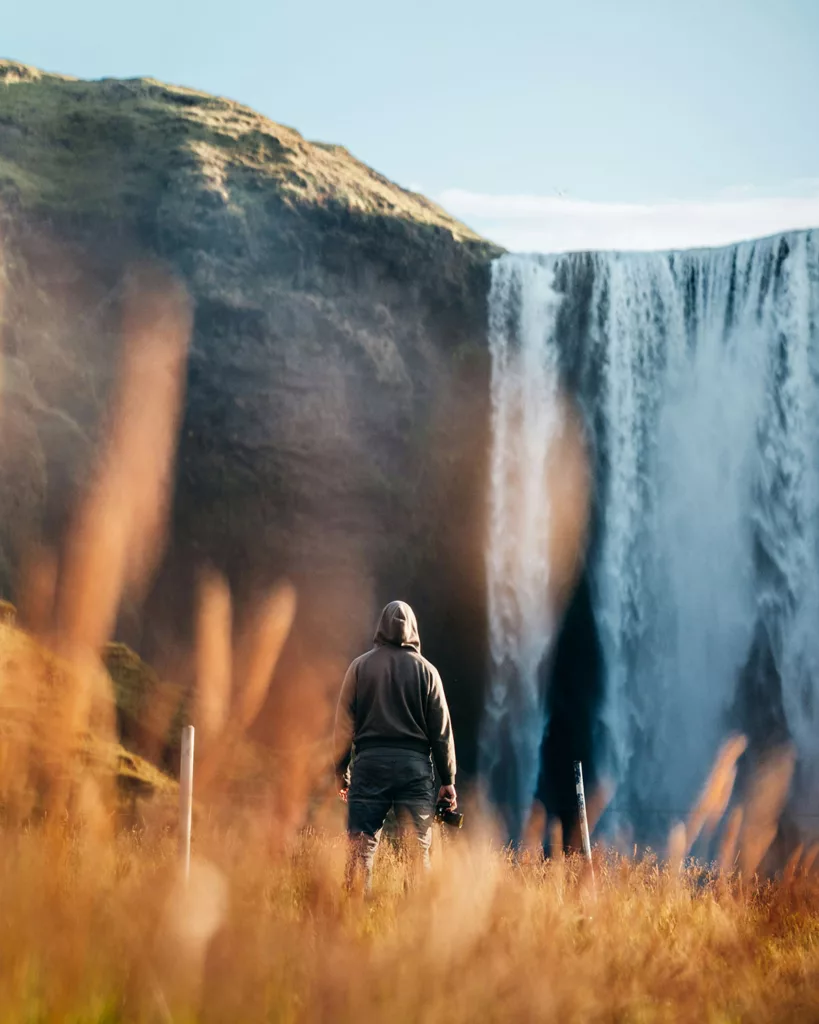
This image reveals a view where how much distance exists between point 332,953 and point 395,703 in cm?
257

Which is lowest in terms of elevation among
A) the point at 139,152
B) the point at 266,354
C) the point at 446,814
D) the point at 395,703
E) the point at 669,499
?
the point at 446,814

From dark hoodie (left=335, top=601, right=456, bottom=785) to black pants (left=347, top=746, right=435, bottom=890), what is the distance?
2.9 inches

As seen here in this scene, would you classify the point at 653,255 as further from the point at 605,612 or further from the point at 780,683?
the point at 780,683

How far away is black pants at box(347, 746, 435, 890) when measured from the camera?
16.9 ft

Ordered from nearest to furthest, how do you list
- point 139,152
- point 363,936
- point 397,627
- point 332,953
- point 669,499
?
point 332,953, point 363,936, point 397,627, point 139,152, point 669,499

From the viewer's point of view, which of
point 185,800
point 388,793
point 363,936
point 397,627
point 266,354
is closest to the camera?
point 363,936

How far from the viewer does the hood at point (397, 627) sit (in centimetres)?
540

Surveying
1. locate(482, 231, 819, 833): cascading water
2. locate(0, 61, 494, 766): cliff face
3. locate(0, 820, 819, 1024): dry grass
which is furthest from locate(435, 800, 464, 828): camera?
locate(482, 231, 819, 833): cascading water

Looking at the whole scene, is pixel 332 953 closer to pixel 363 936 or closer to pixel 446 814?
pixel 363 936

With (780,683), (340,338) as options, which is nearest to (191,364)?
(340,338)

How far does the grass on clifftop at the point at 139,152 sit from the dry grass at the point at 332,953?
60.6 ft

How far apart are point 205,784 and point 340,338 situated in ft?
30.1

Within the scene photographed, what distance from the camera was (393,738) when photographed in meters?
5.29

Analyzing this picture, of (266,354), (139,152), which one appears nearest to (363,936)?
(266,354)
